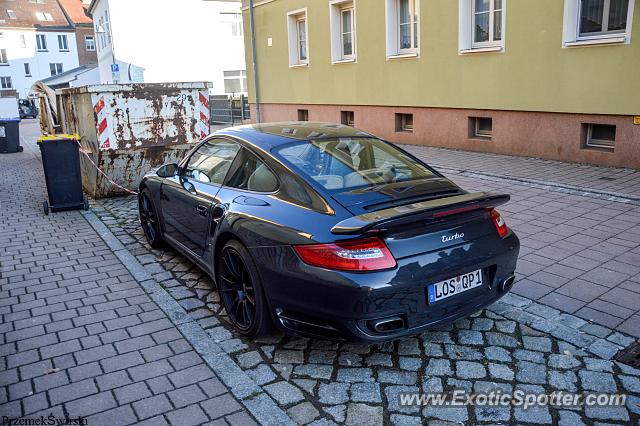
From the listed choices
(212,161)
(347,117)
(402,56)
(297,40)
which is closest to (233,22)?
(297,40)

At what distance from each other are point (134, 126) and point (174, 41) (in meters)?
29.2

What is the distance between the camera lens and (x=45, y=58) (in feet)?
207

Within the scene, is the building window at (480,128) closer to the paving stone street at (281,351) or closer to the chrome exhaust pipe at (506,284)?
the paving stone street at (281,351)

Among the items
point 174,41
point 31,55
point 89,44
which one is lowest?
point 174,41

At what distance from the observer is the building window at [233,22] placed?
3719cm

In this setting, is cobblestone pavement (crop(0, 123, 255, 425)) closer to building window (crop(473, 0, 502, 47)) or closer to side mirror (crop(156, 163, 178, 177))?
side mirror (crop(156, 163, 178, 177))

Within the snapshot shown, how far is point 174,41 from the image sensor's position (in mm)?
35594

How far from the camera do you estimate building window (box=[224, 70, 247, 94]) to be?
37656mm

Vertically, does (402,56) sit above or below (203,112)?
above

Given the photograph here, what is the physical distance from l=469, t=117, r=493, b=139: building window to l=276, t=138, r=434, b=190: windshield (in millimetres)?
7747

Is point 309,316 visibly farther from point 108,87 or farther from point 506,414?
point 108,87

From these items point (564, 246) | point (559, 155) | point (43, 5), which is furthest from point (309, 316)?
point (43, 5)

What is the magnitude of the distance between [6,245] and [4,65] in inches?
2514

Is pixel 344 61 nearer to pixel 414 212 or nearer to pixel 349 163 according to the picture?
pixel 349 163
